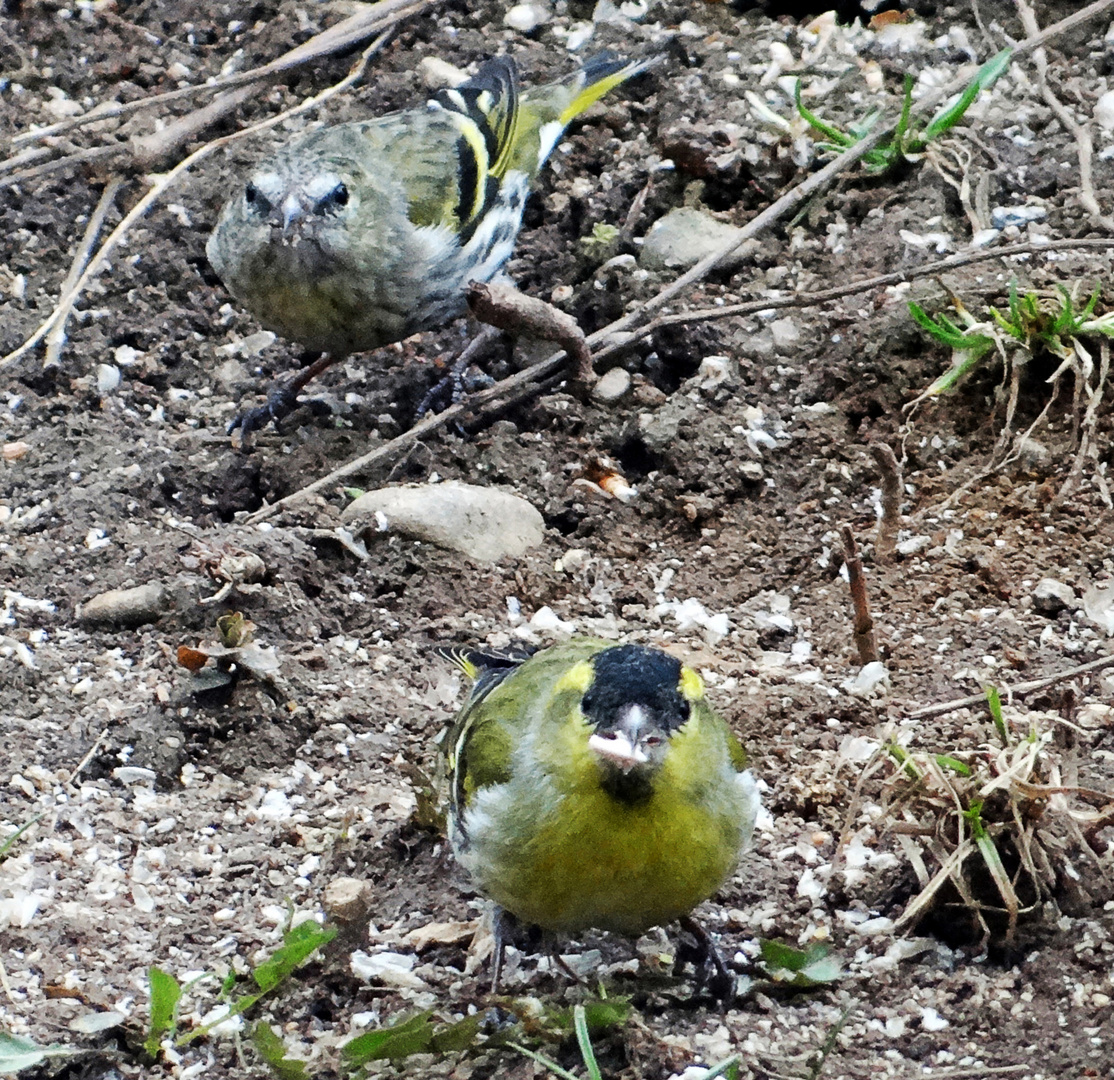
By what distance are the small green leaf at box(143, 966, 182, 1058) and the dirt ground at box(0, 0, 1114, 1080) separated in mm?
39

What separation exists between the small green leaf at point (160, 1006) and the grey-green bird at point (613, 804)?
53cm

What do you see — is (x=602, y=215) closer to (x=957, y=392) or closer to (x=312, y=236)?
(x=312, y=236)

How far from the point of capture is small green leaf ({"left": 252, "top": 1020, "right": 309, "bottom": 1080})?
7.80 feet

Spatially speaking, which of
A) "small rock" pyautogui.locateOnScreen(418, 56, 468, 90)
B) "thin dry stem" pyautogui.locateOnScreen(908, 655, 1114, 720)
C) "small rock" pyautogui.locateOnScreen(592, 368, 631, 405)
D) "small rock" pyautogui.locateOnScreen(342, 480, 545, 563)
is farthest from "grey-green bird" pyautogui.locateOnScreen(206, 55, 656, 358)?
"thin dry stem" pyautogui.locateOnScreen(908, 655, 1114, 720)

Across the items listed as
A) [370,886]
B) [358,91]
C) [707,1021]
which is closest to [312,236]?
[358,91]

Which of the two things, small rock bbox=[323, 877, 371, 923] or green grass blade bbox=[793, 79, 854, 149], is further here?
green grass blade bbox=[793, 79, 854, 149]

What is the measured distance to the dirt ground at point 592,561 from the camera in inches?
103

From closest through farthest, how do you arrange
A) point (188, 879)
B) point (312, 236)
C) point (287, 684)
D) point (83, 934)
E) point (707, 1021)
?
point (707, 1021) → point (83, 934) → point (188, 879) → point (287, 684) → point (312, 236)

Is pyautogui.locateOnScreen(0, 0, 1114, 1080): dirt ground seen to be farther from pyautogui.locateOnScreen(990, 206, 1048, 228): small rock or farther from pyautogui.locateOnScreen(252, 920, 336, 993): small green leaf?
pyautogui.locateOnScreen(252, 920, 336, 993): small green leaf

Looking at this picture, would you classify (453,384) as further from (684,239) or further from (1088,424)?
(1088,424)

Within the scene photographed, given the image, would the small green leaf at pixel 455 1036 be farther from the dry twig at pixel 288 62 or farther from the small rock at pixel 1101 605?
the dry twig at pixel 288 62

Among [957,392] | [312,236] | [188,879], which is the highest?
[312,236]

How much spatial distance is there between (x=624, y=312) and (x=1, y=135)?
2.25 metres

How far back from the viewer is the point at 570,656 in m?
2.85
